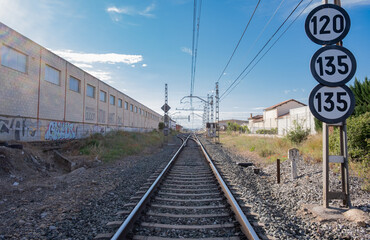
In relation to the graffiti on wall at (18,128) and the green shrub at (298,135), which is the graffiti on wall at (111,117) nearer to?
the graffiti on wall at (18,128)

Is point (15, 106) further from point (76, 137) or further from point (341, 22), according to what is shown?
point (341, 22)

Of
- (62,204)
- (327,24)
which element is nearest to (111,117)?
(62,204)

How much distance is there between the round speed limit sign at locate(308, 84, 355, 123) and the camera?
12.9 feet

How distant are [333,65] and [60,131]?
58.6 ft

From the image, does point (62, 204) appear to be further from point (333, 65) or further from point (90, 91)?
point (90, 91)

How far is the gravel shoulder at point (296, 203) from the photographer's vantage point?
3.44m

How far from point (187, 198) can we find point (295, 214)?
2.25 metres

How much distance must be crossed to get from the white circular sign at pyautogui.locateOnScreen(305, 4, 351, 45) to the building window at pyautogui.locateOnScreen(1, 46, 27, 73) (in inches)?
564

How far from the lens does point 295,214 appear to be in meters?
4.28

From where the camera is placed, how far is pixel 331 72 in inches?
157

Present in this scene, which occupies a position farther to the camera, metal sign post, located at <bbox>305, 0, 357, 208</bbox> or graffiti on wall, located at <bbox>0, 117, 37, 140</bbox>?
graffiti on wall, located at <bbox>0, 117, 37, 140</bbox>

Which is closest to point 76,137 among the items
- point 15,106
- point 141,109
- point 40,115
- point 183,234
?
point 40,115

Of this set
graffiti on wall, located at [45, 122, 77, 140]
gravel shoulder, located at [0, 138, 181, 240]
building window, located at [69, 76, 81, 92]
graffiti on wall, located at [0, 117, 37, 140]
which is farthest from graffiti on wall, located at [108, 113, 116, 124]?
gravel shoulder, located at [0, 138, 181, 240]

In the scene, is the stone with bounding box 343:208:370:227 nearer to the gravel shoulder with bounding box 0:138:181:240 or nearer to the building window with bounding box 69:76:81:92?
the gravel shoulder with bounding box 0:138:181:240
